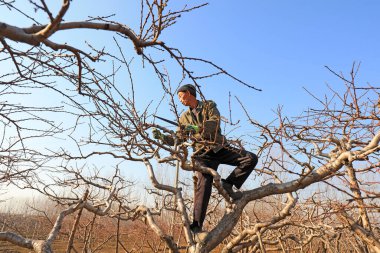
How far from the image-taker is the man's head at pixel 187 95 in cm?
290

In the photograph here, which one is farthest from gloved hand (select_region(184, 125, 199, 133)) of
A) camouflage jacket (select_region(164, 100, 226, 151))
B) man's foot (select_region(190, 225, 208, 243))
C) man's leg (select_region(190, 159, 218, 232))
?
man's foot (select_region(190, 225, 208, 243))

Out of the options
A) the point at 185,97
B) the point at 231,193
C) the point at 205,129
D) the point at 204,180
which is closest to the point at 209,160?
the point at 204,180

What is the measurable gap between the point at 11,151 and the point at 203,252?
275 centimetres

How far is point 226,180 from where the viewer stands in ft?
9.42

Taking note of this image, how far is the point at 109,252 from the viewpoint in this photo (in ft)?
45.0

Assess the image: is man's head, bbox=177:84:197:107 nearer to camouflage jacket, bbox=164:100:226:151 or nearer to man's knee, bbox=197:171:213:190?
camouflage jacket, bbox=164:100:226:151

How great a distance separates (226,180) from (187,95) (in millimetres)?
976

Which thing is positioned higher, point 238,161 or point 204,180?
point 238,161

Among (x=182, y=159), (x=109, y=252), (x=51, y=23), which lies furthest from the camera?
(x=109, y=252)

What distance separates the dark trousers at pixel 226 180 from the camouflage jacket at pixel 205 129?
221mm

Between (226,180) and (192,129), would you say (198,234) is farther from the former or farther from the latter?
(192,129)

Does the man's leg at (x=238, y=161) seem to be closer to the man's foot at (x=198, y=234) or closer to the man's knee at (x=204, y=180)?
the man's knee at (x=204, y=180)

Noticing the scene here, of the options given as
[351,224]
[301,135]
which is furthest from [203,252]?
[301,135]

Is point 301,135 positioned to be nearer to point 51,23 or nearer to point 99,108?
point 99,108
